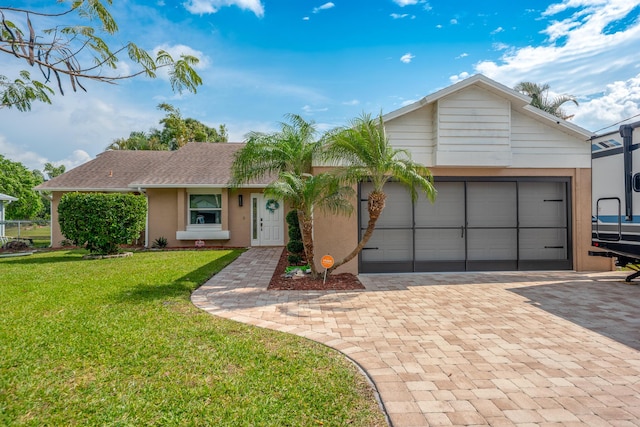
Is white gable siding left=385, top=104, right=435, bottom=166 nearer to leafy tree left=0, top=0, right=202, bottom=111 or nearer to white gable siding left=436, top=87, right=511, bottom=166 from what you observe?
white gable siding left=436, top=87, right=511, bottom=166

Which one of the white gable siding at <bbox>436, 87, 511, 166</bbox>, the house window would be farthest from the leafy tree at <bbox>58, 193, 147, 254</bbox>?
the white gable siding at <bbox>436, 87, 511, 166</bbox>

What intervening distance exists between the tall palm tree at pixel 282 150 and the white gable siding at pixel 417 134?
6.88 ft

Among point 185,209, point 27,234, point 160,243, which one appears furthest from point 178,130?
point 160,243

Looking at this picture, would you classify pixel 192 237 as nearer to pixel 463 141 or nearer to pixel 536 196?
pixel 463 141

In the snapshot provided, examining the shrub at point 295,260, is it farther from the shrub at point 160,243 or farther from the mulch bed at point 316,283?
the shrub at point 160,243

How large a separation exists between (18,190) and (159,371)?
142 feet

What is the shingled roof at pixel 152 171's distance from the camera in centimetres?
1576

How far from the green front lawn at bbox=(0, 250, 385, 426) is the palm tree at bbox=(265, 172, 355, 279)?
116 inches

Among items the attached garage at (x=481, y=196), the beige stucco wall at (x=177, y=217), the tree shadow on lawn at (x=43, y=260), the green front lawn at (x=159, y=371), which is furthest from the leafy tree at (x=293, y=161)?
the tree shadow on lawn at (x=43, y=260)

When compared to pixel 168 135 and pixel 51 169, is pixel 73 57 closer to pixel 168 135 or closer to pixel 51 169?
pixel 168 135

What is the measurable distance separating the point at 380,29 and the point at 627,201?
7757 mm

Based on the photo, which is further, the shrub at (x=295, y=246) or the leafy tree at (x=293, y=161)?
the shrub at (x=295, y=246)

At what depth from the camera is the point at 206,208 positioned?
16.0m

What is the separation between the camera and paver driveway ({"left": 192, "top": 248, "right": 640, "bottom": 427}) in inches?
117
